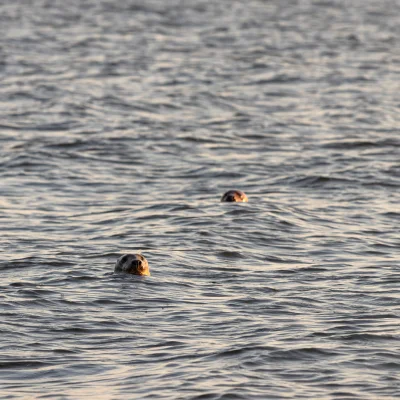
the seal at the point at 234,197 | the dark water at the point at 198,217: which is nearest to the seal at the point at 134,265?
the dark water at the point at 198,217

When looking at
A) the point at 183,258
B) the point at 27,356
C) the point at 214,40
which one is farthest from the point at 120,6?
the point at 27,356

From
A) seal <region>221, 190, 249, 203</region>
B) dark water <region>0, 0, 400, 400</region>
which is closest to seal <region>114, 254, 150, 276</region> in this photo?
dark water <region>0, 0, 400, 400</region>

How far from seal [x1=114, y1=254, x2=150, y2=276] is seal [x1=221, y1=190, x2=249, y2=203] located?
506 cm

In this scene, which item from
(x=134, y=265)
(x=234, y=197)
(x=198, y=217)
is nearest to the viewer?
(x=134, y=265)

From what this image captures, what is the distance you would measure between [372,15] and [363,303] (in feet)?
129

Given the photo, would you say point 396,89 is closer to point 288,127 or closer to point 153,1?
point 288,127

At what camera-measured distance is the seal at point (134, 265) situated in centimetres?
1587

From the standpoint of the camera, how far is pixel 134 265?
15.9 metres

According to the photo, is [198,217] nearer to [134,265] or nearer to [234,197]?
[234,197]

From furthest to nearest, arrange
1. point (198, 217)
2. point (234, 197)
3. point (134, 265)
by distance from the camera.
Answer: point (234, 197)
point (198, 217)
point (134, 265)

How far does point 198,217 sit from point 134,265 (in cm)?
420

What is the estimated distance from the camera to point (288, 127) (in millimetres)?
28281

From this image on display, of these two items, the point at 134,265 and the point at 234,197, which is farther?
the point at 234,197

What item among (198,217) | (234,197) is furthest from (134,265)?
(234,197)
